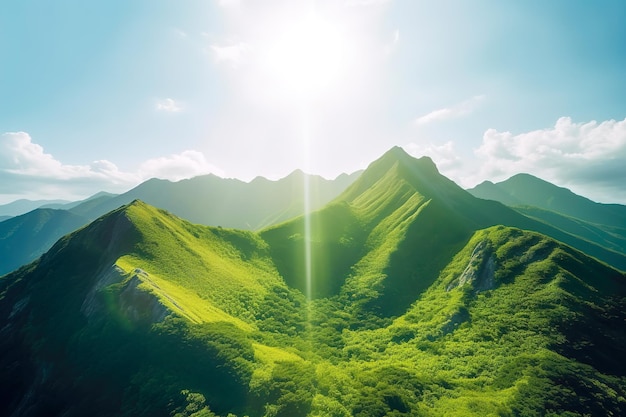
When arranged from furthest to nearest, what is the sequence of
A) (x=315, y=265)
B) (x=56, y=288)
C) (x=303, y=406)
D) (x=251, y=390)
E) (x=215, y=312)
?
1. (x=315, y=265)
2. (x=56, y=288)
3. (x=215, y=312)
4. (x=251, y=390)
5. (x=303, y=406)

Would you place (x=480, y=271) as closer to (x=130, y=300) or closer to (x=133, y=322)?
(x=133, y=322)

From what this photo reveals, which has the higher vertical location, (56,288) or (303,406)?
(56,288)

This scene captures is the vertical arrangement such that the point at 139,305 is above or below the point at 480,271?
below

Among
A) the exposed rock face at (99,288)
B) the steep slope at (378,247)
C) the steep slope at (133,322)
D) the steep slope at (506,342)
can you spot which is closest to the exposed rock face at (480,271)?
the steep slope at (506,342)

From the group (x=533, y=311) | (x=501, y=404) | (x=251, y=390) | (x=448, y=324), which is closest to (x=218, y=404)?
(x=251, y=390)

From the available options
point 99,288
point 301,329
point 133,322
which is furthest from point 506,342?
point 99,288

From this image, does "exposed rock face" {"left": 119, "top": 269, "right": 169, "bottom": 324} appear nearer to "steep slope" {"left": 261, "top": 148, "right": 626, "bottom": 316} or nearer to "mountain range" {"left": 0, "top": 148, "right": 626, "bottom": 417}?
"mountain range" {"left": 0, "top": 148, "right": 626, "bottom": 417}

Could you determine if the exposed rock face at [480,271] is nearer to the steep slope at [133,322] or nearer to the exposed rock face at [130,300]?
the steep slope at [133,322]

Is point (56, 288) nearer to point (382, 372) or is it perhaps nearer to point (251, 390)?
point (251, 390)
